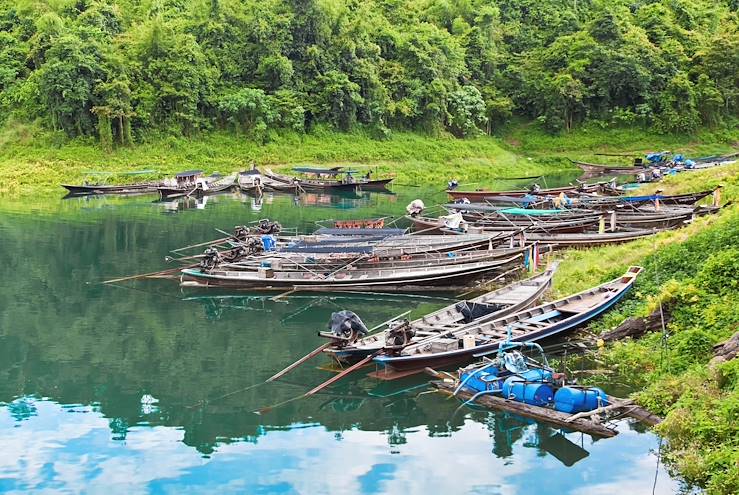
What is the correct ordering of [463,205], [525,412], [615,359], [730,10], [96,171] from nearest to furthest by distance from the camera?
[525,412] < [615,359] < [463,205] < [96,171] < [730,10]

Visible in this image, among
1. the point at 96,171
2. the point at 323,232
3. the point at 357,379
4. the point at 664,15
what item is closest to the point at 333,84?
the point at 96,171

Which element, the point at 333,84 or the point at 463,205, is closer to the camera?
the point at 463,205

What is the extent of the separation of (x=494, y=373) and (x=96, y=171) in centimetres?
5165

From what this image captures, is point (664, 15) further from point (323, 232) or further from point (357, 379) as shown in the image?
point (357, 379)

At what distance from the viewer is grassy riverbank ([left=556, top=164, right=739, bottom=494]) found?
39.7ft

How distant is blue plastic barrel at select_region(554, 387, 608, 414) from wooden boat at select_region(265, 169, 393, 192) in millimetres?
43454

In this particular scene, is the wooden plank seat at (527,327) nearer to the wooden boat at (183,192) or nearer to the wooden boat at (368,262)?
the wooden boat at (368,262)

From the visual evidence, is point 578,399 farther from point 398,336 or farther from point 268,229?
point 268,229

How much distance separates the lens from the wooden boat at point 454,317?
56.6ft

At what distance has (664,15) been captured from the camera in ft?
264

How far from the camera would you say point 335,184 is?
188 feet

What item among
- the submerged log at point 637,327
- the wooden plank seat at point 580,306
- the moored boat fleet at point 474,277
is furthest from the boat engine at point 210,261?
the submerged log at point 637,327

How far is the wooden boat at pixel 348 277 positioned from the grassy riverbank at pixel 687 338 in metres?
3.13

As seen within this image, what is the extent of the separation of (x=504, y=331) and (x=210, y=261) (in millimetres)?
12686
